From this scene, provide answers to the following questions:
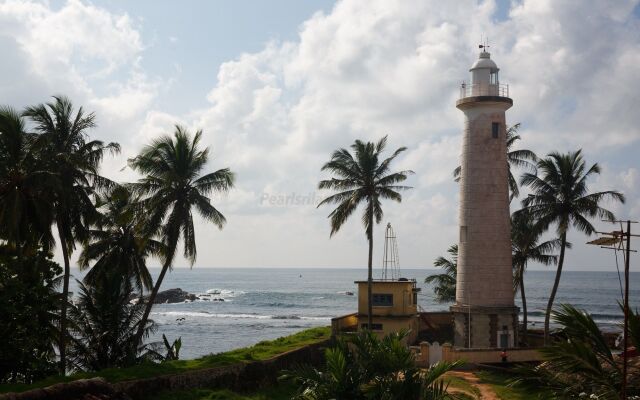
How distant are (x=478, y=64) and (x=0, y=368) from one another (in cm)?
2797

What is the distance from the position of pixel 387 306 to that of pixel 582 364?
96.5ft

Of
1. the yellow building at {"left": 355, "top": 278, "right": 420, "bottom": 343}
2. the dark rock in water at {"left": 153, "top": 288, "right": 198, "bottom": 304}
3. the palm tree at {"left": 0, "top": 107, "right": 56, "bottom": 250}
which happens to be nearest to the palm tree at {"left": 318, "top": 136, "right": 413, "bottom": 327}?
the yellow building at {"left": 355, "top": 278, "right": 420, "bottom": 343}

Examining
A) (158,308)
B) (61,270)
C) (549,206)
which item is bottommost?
(158,308)

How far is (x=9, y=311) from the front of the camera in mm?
21609

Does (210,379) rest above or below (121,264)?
→ below

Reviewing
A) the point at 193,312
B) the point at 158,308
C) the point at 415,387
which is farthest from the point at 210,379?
the point at 158,308

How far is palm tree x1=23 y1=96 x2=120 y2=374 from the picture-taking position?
26.5 meters

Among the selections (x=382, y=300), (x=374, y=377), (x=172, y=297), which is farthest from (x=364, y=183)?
(x=172, y=297)

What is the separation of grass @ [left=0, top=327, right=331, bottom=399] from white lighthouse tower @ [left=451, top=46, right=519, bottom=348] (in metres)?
8.28

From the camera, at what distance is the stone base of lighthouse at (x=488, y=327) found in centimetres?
3366

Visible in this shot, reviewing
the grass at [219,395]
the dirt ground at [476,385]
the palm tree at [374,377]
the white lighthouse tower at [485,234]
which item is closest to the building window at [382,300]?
the white lighthouse tower at [485,234]

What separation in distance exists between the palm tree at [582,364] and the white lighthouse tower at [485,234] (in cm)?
2529

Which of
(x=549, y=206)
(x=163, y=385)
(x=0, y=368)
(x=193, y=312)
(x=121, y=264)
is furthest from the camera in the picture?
(x=193, y=312)

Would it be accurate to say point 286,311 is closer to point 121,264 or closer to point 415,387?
point 121,264
